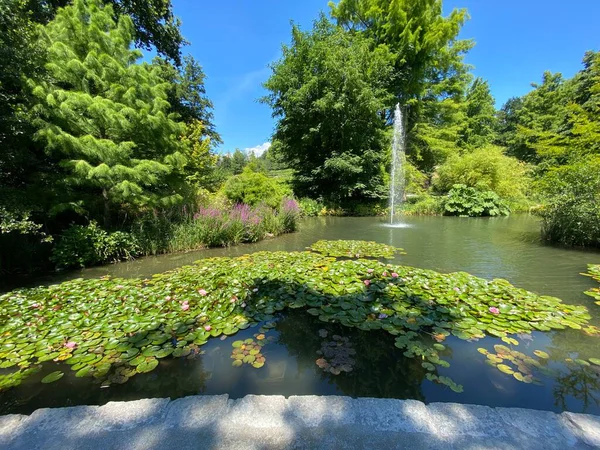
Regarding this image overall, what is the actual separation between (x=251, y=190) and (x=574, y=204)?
28.4ft

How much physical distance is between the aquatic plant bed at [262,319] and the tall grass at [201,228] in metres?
2.00

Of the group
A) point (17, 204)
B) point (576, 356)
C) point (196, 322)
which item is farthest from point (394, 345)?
point (17, 204)

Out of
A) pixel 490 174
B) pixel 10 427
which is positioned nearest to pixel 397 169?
pixel 490 174

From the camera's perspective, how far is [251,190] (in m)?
9.20

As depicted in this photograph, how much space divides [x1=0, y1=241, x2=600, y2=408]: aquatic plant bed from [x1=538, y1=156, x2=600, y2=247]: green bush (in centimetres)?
414

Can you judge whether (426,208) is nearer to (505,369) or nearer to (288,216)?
(288,216)

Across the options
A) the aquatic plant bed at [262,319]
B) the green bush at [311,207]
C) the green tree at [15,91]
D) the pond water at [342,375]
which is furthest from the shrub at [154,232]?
the green bush at [311,207]

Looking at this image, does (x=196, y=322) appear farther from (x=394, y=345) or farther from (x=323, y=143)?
(x=323, y=143)

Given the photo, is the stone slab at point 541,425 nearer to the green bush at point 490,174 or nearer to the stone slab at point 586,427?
the stone slab at point 586,427

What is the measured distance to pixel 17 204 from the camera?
157 inches

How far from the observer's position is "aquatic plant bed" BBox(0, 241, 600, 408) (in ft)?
7.80

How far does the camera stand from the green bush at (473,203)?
14148mm

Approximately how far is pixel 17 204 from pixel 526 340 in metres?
6.79

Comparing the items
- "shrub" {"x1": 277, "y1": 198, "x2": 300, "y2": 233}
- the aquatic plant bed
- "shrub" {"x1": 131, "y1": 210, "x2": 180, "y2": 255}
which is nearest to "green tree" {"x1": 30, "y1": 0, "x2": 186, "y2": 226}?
"shrub" {"x1": 131, "y1": 210, "x2": 180, "y2": 255}
